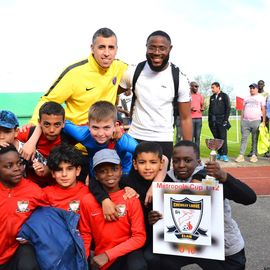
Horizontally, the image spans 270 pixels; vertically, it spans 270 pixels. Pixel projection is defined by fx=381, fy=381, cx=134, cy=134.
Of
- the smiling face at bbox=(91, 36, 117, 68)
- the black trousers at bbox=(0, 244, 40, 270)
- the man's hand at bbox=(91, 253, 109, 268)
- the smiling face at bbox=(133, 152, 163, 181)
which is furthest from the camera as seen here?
the smiling face at bbox=(91, 36, 117, 68)

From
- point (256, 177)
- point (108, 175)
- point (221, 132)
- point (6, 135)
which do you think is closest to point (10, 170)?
point (6, 135)

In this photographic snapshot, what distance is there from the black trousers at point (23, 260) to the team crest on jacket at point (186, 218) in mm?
1009

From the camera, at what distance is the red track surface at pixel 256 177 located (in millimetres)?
7637

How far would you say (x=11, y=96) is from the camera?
920cm

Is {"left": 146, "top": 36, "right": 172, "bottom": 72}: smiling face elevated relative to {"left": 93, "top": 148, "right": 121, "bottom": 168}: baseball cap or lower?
elevated

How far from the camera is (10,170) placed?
9.48 feet

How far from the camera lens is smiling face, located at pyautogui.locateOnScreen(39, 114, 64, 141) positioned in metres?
3.29

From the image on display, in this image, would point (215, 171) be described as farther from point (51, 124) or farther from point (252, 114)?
point (252, 114)

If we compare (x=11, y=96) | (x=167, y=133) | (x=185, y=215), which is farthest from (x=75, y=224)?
(x=11, y=96)

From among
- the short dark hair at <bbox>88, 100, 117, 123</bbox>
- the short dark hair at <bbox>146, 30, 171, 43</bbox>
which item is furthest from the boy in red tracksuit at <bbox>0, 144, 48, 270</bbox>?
the short dark hair at <bbox>146, 30, 171, 43</bbox>

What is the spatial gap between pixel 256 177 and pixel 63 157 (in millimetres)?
6603

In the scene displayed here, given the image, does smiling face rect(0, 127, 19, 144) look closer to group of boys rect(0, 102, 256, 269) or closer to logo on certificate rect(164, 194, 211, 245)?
group of boys rect(0, 102, 256, 269)

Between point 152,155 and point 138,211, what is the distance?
1.57ft

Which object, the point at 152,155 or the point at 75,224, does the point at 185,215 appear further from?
the point at 75,224
